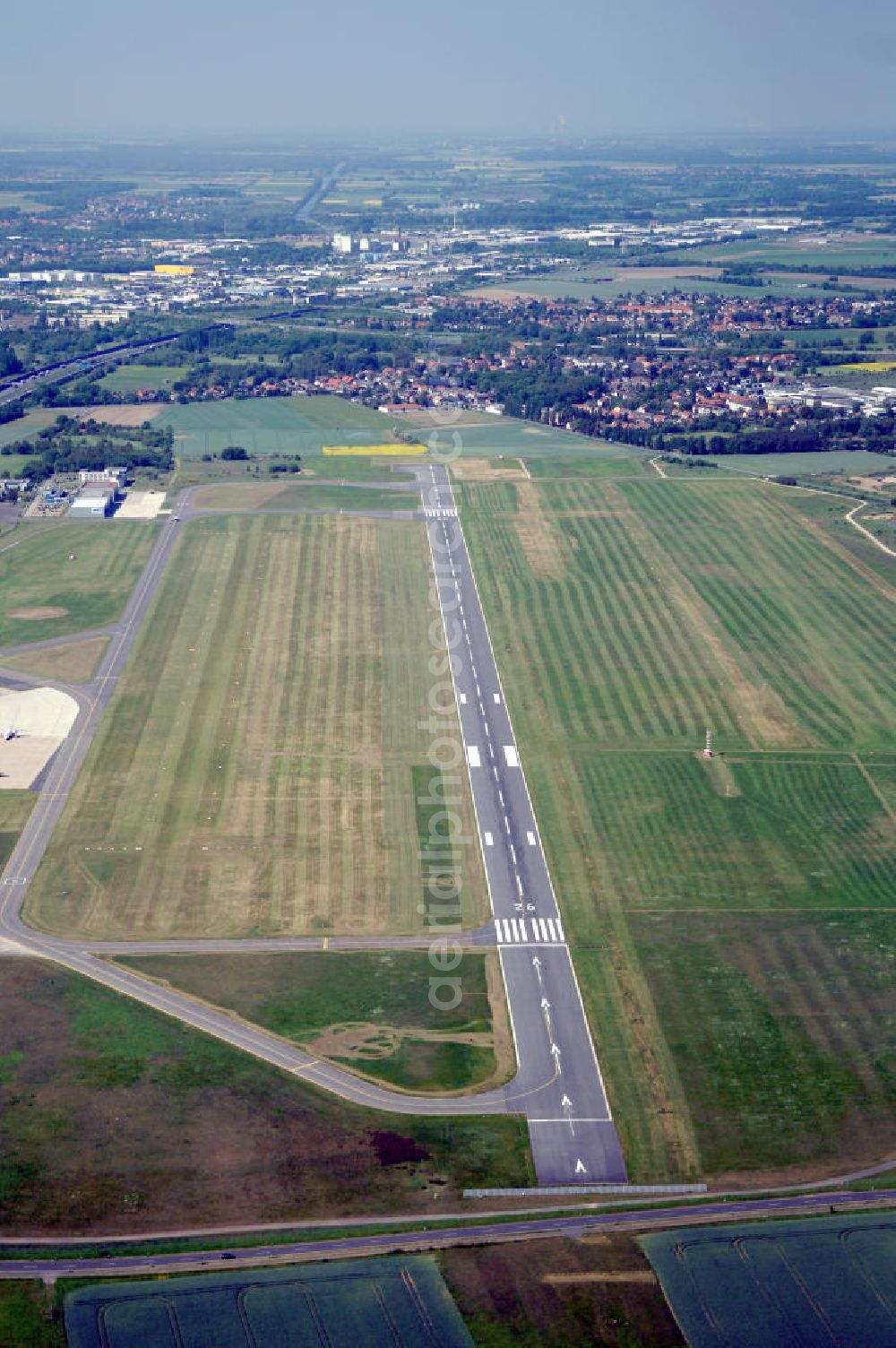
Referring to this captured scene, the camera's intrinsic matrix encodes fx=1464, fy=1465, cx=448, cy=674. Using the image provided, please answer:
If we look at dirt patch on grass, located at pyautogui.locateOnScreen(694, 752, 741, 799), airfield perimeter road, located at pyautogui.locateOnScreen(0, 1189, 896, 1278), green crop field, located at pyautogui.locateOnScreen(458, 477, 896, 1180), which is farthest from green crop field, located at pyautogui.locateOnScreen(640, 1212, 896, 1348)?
dirt patch on grass, located at pyautogui.locateOnScreen(694, 752, 741, 799)

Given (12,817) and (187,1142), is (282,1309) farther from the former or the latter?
(12,817)

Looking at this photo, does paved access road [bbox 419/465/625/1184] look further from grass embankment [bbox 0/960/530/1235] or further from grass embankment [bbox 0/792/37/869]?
grass embankment [bbox 0/792/37/869]

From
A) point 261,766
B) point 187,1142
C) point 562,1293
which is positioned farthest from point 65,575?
point 562,1293

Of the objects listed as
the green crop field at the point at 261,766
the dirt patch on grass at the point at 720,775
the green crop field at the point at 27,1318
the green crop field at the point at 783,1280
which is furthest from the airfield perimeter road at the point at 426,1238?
the dirt patch on grass at the point at 720,775

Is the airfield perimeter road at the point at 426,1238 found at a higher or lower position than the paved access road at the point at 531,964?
higher

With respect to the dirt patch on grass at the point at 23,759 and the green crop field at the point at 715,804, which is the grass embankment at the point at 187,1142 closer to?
the green crop field at the point at 715,804

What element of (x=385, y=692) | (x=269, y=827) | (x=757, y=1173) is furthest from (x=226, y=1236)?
(x=385, y=692)

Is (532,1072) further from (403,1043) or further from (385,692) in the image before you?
A: (385,692)
